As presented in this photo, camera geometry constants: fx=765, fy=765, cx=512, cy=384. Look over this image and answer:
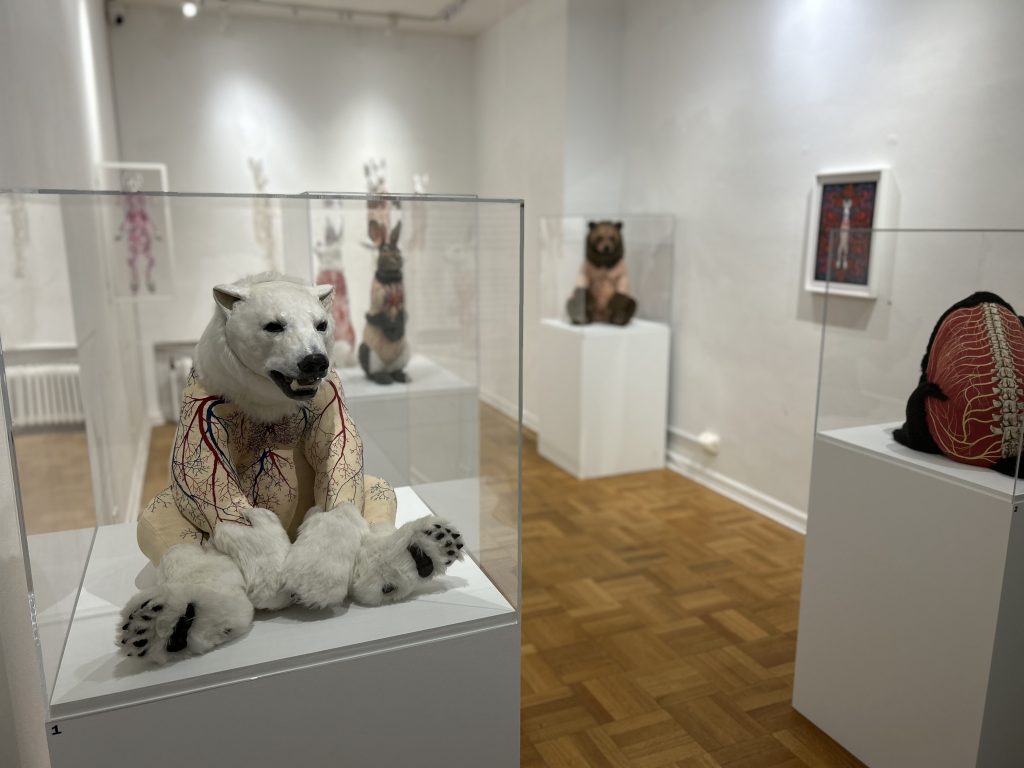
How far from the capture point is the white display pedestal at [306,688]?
1106 mm

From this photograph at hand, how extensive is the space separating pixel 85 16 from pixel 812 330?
3.57 metres

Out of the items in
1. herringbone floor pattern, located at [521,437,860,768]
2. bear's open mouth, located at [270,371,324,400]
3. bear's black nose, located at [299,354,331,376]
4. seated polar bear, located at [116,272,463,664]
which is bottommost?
herringbone floor pattern, located at [521,437,860,768]

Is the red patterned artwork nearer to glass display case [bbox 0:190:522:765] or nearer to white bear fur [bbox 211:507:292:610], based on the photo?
glass display case [bbox 0:190:522:765]

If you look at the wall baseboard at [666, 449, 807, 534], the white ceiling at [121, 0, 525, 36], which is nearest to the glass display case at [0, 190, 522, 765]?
the white ceiling at [121, 0, 525, 36]

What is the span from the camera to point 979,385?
1761mm

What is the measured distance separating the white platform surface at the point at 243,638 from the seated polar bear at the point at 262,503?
3 centimetres

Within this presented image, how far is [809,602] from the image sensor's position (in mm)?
2141

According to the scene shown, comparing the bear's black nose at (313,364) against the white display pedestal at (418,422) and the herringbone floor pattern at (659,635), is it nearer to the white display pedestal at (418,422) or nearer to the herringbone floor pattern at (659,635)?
the white display pedestal at (418,422)

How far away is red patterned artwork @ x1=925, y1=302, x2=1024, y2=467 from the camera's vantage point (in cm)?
173

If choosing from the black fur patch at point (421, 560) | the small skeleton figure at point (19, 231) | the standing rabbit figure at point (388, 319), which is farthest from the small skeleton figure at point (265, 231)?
the black fur patch at point (421, 560)

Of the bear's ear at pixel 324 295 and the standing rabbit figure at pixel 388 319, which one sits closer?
the bear's ear at pixel 324 295

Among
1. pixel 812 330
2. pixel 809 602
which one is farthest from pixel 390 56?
pixel 809 602

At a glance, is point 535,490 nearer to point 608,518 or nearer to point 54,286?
point 608,518

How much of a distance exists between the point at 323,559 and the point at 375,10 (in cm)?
437
